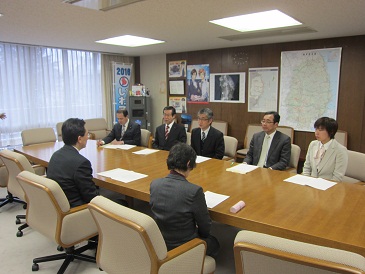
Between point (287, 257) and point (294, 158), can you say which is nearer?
point (287, 257)

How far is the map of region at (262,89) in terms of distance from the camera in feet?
18.0

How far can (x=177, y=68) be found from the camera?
678 centimetres

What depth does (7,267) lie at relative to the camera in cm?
259

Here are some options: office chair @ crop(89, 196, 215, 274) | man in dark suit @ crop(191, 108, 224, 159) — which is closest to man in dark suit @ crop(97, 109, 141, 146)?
man in dark suit @ crop(191, 108, 224, 159)

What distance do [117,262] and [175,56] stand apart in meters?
5.64

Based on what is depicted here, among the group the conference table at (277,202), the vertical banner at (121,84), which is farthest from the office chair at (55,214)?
the vertical banner at (121,84)

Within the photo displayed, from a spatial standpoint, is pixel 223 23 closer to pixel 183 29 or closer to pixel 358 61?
pixel 183 29

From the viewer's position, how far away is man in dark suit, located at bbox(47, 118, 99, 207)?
7.80ft

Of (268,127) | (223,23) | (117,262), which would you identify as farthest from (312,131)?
(117,262)

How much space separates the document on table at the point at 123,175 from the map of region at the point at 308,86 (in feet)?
11.8

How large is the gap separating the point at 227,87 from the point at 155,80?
2002mm

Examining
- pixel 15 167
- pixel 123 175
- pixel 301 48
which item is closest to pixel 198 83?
pixel 301 48

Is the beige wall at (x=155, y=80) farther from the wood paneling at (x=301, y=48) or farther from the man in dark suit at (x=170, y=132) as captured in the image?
the man in dark suit at (x=170, y=132)

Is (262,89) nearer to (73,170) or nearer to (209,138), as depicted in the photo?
(209,138)
